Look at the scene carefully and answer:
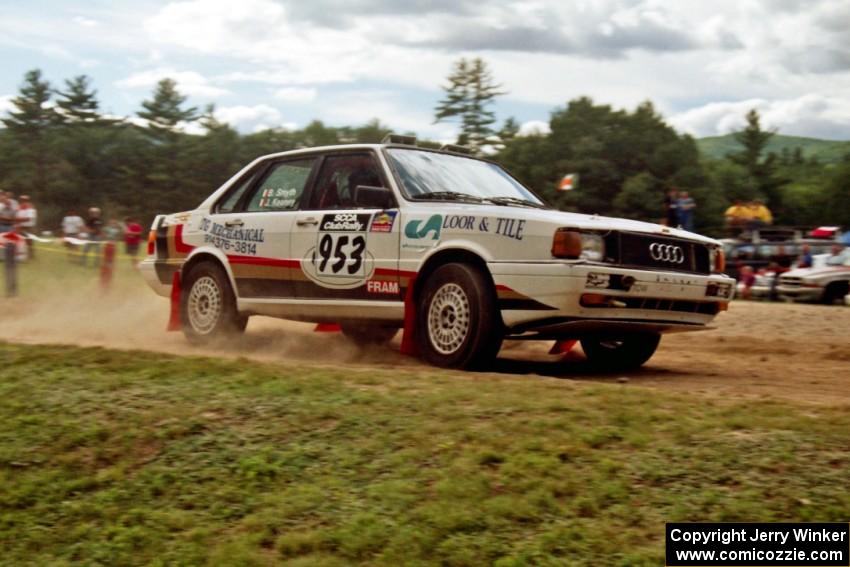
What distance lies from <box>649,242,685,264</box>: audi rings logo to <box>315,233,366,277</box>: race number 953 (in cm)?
213

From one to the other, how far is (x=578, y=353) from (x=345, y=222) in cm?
252

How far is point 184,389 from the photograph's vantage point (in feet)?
19.2

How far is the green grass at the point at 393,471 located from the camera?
3.89 metres

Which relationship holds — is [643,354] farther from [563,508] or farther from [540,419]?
[563,508]

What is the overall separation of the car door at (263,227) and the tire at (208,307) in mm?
174

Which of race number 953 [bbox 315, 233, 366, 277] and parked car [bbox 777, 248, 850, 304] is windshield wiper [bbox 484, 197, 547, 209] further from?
parked car [bbox 777, 248, 850, 304]

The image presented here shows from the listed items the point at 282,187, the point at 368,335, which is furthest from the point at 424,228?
the point at 368,335

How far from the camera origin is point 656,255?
280 inches

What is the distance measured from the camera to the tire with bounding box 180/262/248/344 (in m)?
8.85

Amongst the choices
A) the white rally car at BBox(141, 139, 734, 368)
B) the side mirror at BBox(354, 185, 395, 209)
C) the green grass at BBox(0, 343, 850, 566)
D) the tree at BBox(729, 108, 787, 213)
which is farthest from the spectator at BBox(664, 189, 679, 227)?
the tree at BBox(729, 108, 787, 213)

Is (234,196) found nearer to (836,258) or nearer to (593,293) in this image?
(593,293)

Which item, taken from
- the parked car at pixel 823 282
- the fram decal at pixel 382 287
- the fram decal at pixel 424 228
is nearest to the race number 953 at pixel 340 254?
the fram decal at pixel 382 287

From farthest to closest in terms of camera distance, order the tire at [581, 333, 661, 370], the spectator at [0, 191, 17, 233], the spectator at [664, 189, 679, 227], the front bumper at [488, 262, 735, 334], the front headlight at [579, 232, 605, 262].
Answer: the spectator at [664, 189, 679, 227]
the spectator at [0, 191, 17, 233]
the tire at [581, 333, 661, 370]
the front headlight at [579, 232, 605, 262]
the front bumper at [488, 262, 735, 334]

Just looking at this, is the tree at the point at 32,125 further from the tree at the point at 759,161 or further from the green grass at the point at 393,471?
the green grass at the point at 393,471
